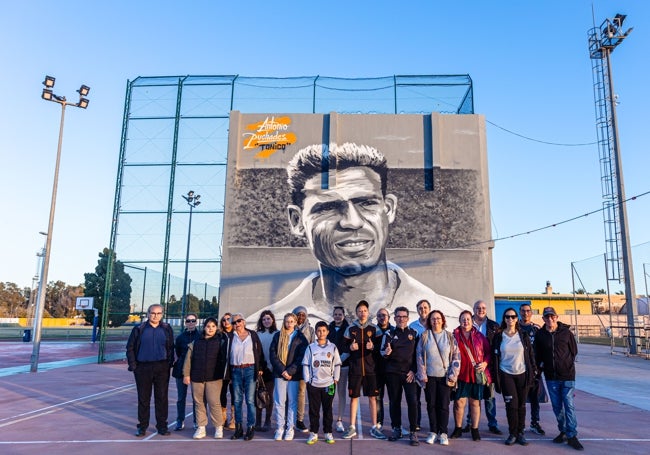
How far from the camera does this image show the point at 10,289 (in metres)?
82.7

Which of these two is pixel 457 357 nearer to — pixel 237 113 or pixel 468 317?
pixel 468 317

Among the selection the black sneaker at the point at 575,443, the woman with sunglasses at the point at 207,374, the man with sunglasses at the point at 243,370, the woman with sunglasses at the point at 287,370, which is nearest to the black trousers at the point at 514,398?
the black sneaker at the point at 575,443

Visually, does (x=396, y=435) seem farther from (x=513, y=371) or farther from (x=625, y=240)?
(x=625, y=240)

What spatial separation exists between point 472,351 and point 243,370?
3.13 meters

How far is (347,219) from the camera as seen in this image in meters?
18.3

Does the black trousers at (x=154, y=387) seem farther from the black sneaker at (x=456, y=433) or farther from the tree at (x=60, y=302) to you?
the tree at (x=60, y=302)

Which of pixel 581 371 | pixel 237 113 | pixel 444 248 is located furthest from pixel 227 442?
pixel 237 113

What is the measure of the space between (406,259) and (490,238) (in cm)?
328

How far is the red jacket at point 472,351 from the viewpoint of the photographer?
6.41m

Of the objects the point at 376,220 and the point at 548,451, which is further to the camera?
the point at 376,220

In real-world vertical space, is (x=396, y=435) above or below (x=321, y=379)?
below

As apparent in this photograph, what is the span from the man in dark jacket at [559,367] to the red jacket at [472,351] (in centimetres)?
Result: 79

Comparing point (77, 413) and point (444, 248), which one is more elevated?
point (444, 248)

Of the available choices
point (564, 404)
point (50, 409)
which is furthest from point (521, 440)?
point (50, 409)
